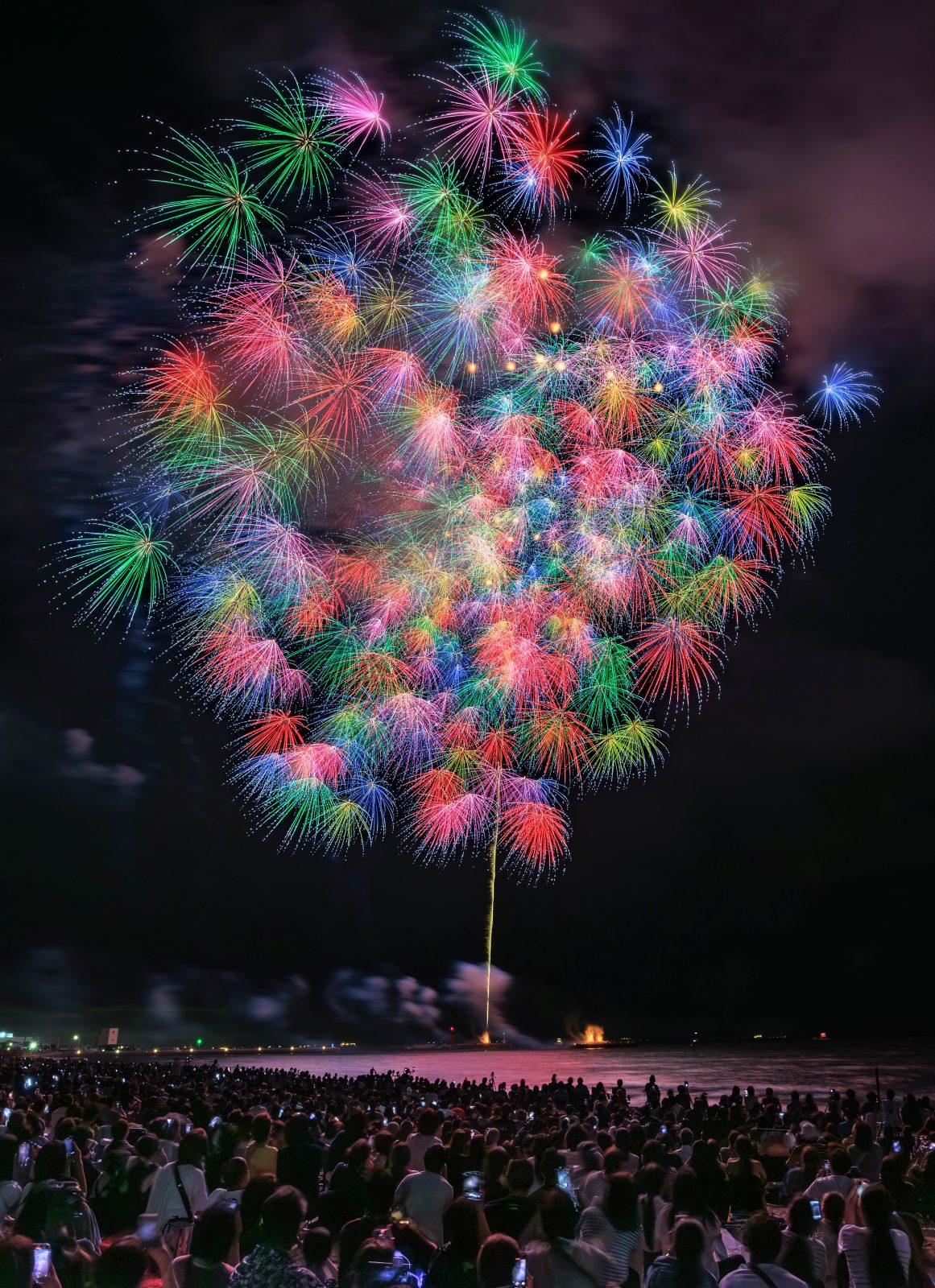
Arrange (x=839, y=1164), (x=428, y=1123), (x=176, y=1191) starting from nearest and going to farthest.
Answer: (x=176, y=1191) → (x=839, y=1164) → (x=428, y=1123)

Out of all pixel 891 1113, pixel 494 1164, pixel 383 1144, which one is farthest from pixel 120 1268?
pixel 891 1113

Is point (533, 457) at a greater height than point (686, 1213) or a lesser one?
greater

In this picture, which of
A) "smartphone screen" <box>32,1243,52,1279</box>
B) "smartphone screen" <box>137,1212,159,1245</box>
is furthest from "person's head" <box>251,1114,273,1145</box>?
"smartphone screen" <box>32,1243,52,1279</box>

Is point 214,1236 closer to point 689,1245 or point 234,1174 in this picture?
point 689,1245

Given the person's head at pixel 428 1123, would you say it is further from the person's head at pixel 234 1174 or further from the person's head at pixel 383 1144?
Answer: the person's head at pixel 234 1174

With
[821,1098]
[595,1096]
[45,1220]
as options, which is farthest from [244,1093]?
[821,1098]

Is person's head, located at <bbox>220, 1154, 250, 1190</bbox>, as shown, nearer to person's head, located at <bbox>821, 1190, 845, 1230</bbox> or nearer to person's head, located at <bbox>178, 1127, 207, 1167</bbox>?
person's head, located at <bbox>178, 1127, 207, 1167</bbox>

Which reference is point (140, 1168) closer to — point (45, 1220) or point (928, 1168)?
point (45, 1220)
